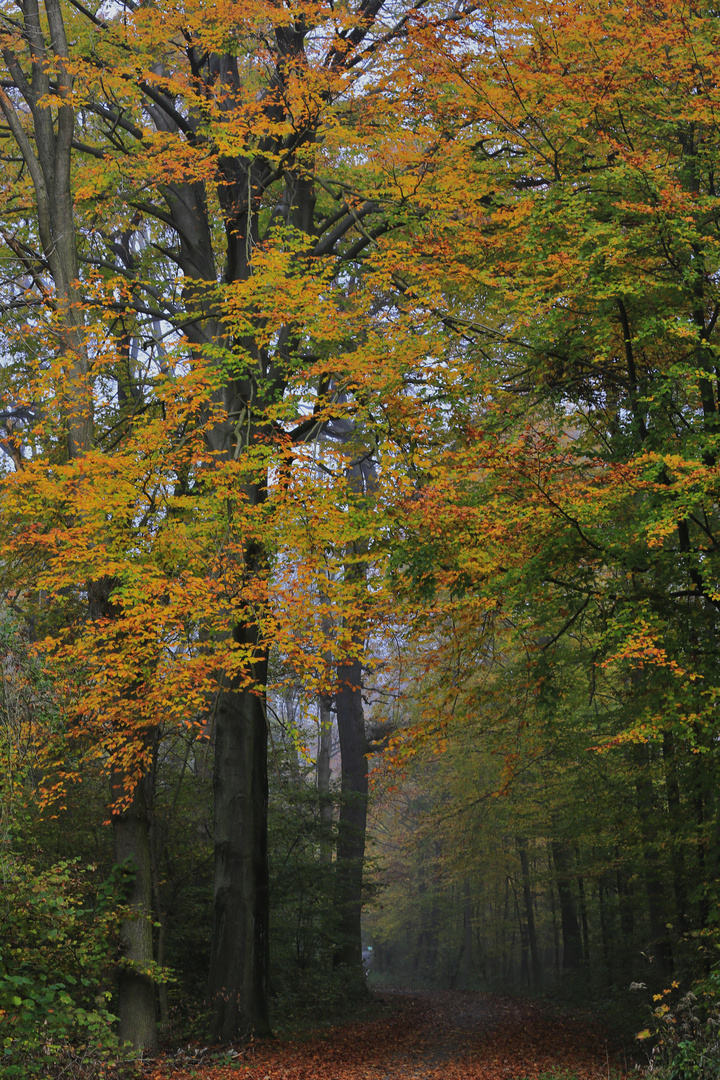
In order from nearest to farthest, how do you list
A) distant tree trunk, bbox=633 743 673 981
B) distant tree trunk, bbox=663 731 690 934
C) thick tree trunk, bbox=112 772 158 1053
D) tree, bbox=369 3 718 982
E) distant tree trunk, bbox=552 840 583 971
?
tree, bbox=369 3 718 982 < thick tree trunk, bbox=112 772 158 1053 < distant tree trunk, bbox=663 731 690 934 < distant tree trunk, bbox=633 743 673 981 < distant tree trunk, bbox=552 840 583 971

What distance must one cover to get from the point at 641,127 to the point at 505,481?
13.3 feet

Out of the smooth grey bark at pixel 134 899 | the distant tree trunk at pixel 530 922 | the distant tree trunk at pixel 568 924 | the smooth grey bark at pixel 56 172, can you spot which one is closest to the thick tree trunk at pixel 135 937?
the smooth grey bark at pixel 134 899

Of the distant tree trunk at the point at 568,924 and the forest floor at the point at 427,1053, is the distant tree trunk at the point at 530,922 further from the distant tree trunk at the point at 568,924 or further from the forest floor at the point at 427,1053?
the forest floor at the point at 427,1053

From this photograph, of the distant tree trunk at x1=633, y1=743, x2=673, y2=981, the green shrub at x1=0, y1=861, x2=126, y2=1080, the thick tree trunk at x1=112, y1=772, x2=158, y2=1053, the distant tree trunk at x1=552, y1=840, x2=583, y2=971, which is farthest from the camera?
the distant tree trunk at x1=552, y1=840, x2=583, y2=971

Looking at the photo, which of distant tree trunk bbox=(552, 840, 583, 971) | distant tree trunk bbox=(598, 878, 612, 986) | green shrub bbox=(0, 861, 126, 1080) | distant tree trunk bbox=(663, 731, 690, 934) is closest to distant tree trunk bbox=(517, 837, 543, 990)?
distant tree trunk bbox=(552, 840, 583, 971)

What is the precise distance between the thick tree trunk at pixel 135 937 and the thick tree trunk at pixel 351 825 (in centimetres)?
757

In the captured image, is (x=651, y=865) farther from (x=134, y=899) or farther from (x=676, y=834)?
(x=134, y=899)

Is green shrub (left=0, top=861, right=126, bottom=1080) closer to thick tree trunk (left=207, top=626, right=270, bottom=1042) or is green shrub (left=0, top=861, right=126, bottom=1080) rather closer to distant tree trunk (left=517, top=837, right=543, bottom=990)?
thick tree trunk (left=207, top=626, right=270, bottom=1042)

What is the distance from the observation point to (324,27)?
468 inches

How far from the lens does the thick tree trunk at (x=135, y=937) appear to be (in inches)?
368

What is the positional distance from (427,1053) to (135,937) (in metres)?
6.10

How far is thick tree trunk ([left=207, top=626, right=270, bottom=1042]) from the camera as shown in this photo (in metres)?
10.4

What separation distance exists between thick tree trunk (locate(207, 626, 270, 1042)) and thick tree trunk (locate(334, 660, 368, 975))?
5.85 metres

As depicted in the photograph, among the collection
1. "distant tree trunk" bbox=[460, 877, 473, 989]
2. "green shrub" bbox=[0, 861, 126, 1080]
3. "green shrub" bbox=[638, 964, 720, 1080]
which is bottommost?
"distant tree trunk" bbox=[460, 877, 473, 989]
